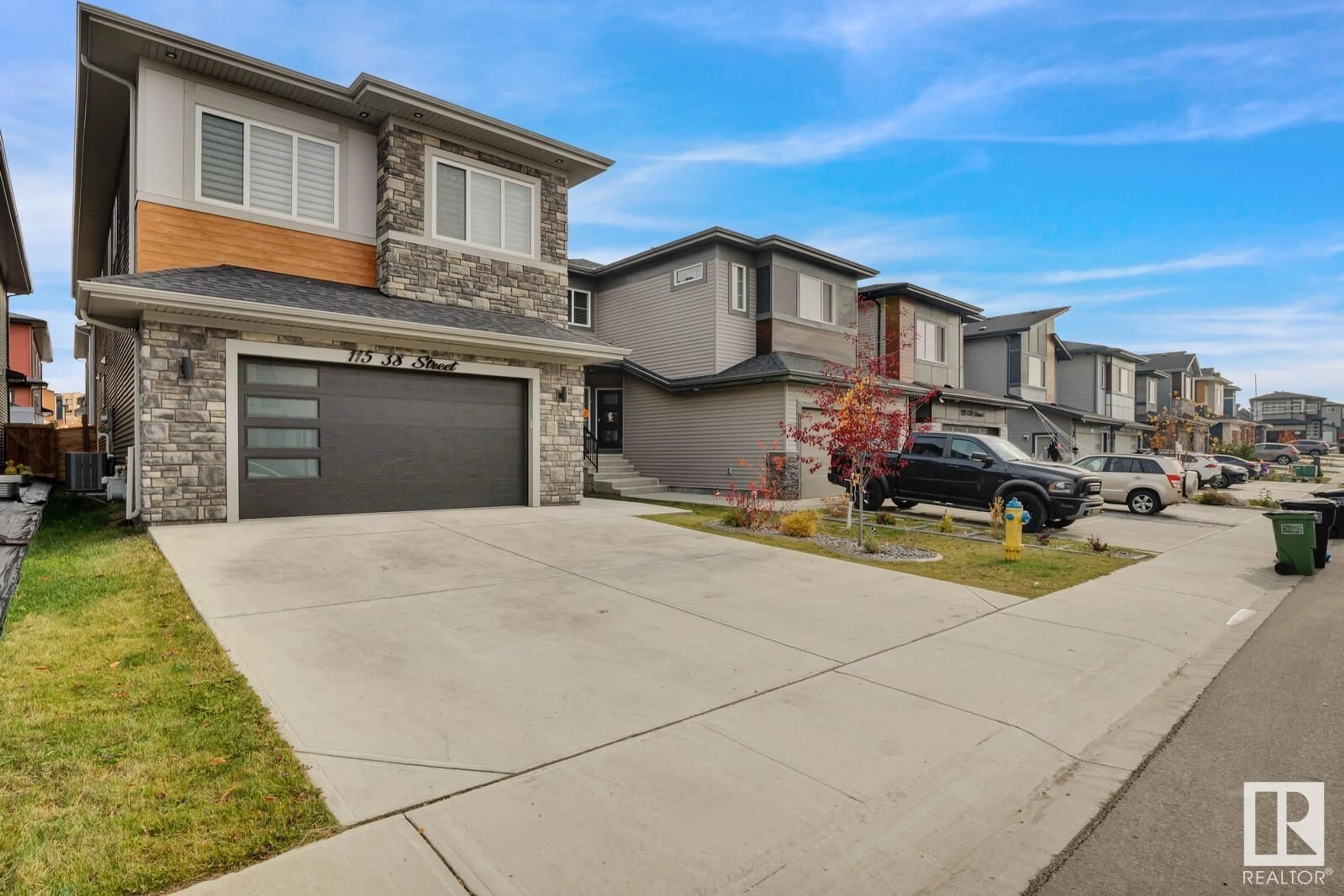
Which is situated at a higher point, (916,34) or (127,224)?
(916,34)

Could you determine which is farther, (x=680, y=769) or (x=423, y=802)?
(x=680, y=769)

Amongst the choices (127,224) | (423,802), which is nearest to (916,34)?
(423,802)

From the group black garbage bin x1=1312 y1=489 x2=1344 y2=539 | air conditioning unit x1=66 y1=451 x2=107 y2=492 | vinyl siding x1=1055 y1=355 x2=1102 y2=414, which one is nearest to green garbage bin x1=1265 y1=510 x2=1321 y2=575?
black garbage bin x1=1312 y1=489 x2=1344 y2=539

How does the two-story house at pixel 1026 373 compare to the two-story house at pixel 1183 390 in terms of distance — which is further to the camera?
the two-story house at pixel 1183 390

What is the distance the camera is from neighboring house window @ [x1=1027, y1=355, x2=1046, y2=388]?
102ft

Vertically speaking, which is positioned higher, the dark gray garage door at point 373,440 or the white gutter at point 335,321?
the white gutter at point 335,321

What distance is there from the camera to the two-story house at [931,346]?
23.6 m

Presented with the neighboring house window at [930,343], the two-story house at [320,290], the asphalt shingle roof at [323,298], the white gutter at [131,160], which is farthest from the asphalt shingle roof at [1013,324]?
the white gutter at [131,160]

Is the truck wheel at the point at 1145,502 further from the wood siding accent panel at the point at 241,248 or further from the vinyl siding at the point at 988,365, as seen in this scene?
the wood siding accent panel at the point at 241,248

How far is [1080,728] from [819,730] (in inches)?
67.1

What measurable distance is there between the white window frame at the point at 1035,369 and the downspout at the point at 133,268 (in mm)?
32370

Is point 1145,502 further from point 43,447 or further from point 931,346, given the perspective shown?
point 43,447

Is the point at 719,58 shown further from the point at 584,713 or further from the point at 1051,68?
the point at 584,713

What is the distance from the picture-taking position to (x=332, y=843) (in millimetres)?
2551
